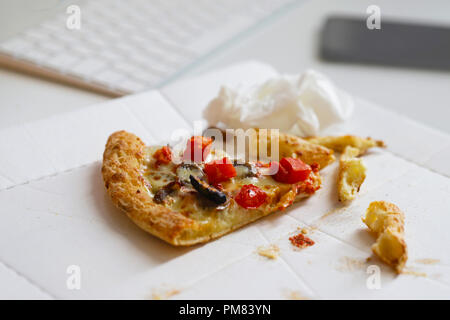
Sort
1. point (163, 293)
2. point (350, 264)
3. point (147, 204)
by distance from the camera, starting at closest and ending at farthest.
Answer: point (163, 293) → point (350, 264) → point (147, 204)

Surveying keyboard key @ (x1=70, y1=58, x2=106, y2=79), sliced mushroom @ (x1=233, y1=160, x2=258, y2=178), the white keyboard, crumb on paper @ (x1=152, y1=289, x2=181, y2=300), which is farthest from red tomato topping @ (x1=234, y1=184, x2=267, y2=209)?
keyboard key @ (x1=70, y1=58, x2=106, y2=79)

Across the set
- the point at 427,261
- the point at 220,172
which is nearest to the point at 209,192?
the point at 220,172

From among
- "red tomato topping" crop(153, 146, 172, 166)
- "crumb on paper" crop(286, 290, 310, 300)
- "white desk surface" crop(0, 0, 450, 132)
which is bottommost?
"crumb on paper" crop(286, 290, 310, 300)

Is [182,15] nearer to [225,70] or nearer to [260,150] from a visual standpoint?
[225,70]

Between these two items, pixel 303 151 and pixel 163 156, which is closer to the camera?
pixel 163 156

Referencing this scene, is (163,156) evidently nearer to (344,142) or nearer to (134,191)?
(134,191)

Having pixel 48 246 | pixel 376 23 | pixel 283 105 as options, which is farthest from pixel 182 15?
pixel 48 246

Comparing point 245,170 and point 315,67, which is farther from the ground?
point 315,67

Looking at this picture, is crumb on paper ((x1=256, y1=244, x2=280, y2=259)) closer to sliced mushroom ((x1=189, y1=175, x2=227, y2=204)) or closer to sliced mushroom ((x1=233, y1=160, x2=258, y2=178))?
sliced mushroom ((x1=189, y1=175, x2=227, y2=204))
